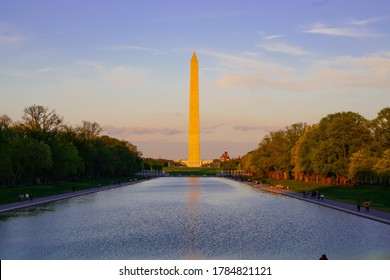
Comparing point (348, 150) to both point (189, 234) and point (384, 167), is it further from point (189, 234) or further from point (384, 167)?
point (189, 234)

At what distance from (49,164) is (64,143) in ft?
50.3

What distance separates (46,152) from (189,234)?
176ft

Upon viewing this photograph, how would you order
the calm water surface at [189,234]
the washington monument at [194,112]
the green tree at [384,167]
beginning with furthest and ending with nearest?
the washington monument at [194,112]
the green tree at [384,167]
the calm water surface at [189,234]

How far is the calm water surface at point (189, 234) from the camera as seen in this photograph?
26.2 meters

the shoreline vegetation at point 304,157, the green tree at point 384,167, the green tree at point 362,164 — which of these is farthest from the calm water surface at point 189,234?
the green tree at point 362,164

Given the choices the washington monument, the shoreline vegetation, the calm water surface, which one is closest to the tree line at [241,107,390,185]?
the shoreline vegetation

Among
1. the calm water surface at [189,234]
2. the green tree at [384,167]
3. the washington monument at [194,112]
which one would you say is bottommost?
the calm water surface at [189,234]

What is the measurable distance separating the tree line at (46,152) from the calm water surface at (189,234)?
29.8 m

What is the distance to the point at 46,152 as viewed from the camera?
81562mm

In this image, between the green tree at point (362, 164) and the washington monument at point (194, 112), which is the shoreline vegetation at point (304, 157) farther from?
the washington monument at point (194, 112)

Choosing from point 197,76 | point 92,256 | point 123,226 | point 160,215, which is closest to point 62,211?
point 160,215

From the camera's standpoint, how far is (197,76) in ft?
558

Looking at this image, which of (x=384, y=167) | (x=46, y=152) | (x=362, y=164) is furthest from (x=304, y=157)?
(x=46, y=152)
